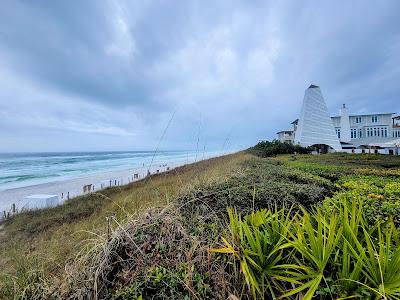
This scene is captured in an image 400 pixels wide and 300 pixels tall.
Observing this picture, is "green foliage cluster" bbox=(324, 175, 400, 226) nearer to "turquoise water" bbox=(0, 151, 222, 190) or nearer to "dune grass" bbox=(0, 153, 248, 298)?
"dune grass" bbox=(0, 153, 248, 298)

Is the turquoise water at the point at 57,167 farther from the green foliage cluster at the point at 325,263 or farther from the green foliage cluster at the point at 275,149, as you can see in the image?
the green foliage cluster at the point at 275,149

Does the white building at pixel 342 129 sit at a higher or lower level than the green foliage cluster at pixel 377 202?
higher

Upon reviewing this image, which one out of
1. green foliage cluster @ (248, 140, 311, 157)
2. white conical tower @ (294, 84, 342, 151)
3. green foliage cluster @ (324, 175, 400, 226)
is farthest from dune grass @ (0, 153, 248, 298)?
white conical tower @ (294, 84, 342, 151)

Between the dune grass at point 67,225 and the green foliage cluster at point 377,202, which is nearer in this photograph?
the dune grass at point 67,225

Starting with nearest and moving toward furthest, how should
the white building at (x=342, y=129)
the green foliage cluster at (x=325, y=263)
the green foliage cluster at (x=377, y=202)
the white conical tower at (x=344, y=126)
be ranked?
the green foliage cluster at (x=325, y=263) → the green foliage cluster at (x=377, y=202) → the white building at (x=342, y=129) → the white conical tower at (x=344, y=126)

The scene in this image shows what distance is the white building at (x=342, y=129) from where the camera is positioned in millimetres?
34562

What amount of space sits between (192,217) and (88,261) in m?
1.31

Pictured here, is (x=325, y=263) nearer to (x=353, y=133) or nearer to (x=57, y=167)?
(x=57, y=167)

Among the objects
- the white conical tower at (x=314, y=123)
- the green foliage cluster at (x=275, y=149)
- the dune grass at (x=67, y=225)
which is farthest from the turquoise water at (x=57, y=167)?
the white conical tower at (x=314, y=123)

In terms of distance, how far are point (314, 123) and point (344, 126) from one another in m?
11.3

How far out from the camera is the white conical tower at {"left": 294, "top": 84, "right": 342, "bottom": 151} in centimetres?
3419

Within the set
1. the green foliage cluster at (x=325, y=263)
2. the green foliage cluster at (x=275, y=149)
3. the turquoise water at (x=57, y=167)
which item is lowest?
the turquoise water at (x=57, y=167)

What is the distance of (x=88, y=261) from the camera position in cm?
235

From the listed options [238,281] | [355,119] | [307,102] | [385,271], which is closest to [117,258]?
[238,281]
